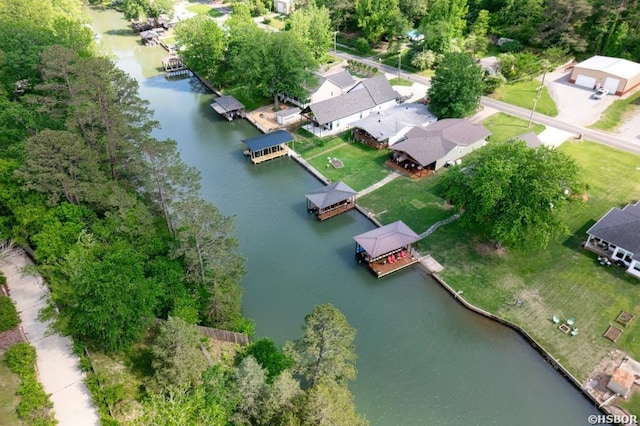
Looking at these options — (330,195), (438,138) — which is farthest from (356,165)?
(438,138)

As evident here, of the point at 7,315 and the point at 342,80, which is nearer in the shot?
the point at 7,315

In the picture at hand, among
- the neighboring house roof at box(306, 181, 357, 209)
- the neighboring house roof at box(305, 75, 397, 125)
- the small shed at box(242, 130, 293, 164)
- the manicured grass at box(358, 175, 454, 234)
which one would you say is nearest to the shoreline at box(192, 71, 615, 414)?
the manicured grass at box(358, 175, 454, 234)

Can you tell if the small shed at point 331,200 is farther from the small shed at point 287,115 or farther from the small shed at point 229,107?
the small shed at point 229,107

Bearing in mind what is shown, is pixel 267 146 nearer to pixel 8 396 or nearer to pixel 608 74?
pixel 8 396

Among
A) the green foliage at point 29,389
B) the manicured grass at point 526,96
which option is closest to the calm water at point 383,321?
the green foliage at point 29,389

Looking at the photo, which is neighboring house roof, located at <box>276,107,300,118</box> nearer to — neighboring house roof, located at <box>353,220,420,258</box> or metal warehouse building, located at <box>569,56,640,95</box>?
neighboring house roof, located at <box>353,220,420,258</box>

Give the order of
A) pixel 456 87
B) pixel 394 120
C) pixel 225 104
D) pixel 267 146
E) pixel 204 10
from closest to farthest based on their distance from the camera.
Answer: pixel 267 146
pixel 456 87
pixel 394 120
pixel 225 104
pixel 204 10

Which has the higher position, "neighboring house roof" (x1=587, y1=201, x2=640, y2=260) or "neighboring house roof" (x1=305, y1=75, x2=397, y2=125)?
"neighboring house roof" (x1=305, y1=75, x2=397, y2=125)
